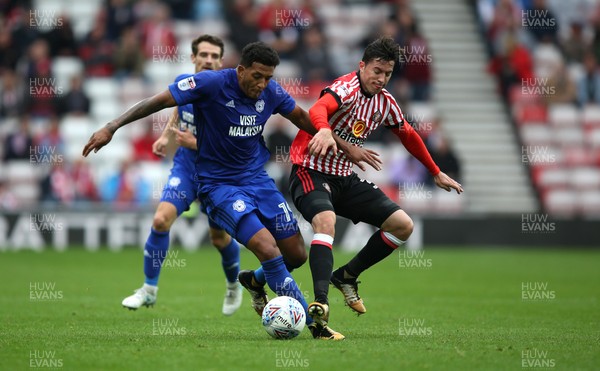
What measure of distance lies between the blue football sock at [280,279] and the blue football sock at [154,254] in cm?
246

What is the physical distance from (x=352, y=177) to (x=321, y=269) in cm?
130

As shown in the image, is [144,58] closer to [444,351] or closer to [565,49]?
[565,49]

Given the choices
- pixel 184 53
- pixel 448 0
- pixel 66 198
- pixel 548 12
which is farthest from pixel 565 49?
pixel 66 198

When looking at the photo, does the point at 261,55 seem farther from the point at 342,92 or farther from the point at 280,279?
the point at 280,279

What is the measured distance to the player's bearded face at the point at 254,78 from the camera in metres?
8.77

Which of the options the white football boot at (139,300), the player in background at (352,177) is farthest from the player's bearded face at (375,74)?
the white football boot at (139,300)

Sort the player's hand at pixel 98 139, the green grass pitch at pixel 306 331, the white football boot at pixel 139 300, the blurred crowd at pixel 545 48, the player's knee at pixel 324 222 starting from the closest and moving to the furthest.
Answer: the green grass pitch at pixel 306 331 < the player's hand at pixel 98 139 < the player's knee at pixel 324 222 < the white football boot at pixel 139 300 < the blurred crowd at pixel 545 48

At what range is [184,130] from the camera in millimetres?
11195

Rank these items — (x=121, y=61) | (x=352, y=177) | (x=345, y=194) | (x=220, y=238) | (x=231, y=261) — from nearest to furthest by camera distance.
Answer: (x=345, y=194), (x=352, y=177), (x=220, y=238), (x=231, y=261), (x=121, y=61)

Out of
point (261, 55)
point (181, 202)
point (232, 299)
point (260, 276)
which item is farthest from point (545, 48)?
point (261, 55)

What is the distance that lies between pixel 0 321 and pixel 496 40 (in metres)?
19.1

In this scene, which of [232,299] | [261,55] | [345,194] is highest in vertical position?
[261,55]

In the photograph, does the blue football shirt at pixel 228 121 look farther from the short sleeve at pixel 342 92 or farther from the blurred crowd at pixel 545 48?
the blurred crowd at pixel 545 48

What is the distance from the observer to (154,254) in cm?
1100
